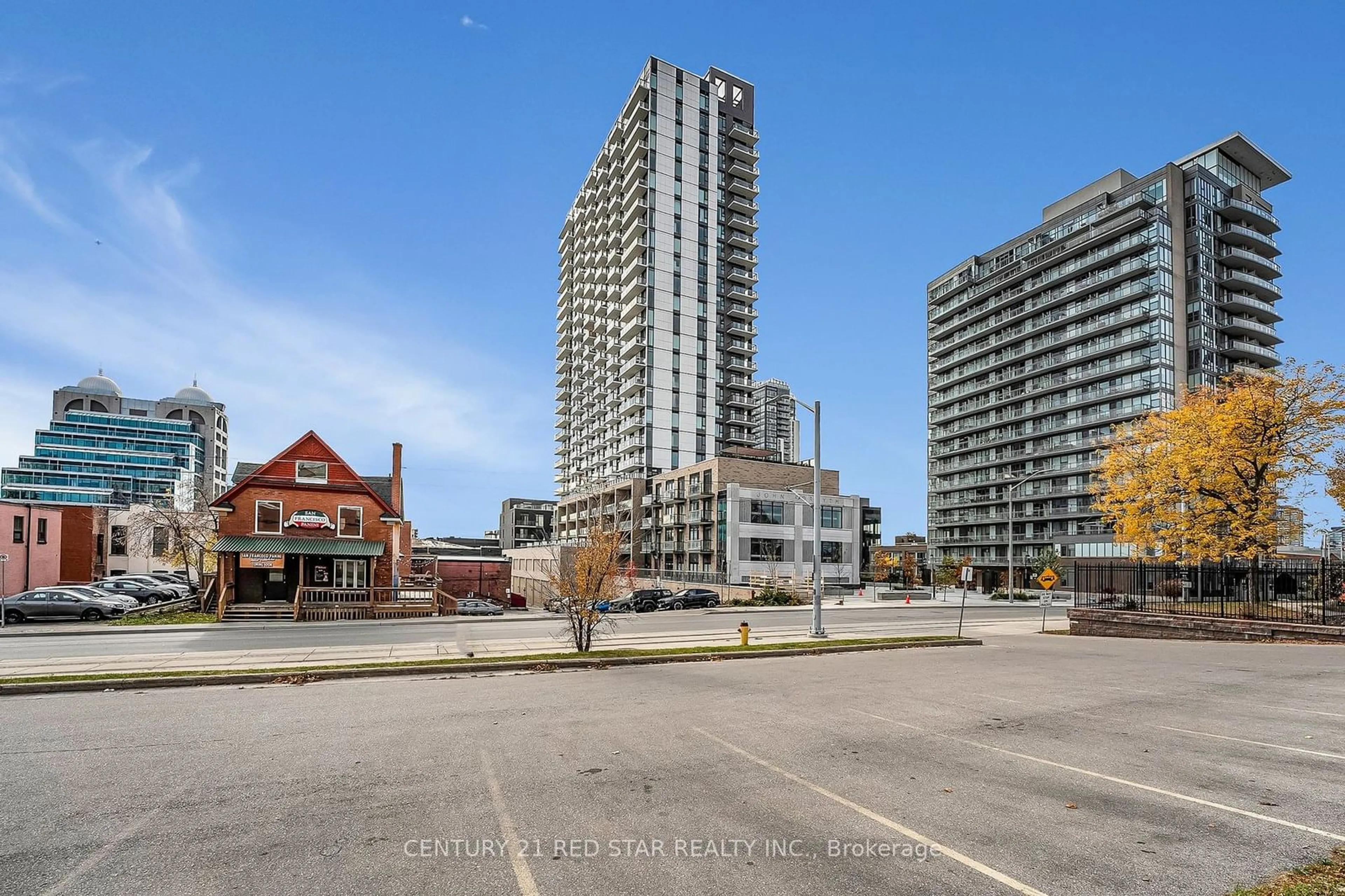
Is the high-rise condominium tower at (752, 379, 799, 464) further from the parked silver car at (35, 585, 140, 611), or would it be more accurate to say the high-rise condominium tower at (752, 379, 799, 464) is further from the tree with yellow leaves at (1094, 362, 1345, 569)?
the parked silver car at (35, 585, 140, 611)

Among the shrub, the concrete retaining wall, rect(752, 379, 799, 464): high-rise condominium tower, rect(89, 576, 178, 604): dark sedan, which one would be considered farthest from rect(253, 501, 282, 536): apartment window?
rect(752, 379, 799, 464): high-rise condominium tower

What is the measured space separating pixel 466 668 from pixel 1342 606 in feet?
110

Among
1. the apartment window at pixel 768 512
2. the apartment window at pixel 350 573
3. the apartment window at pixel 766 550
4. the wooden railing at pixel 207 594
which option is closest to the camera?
the wooden railing at pixel 207 594

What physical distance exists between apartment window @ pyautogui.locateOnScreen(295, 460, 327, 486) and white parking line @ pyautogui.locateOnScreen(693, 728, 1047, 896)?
3656 centimetres

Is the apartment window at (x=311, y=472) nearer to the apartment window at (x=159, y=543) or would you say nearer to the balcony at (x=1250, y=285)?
the apartment window at (x=159, y=543)

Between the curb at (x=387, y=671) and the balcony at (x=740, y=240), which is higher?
the balcony at (x=740, y=240)

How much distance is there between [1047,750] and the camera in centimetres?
913

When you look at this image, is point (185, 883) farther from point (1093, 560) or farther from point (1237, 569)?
point (1093, 560)

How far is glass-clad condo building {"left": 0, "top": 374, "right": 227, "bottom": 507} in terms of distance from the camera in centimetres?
14050

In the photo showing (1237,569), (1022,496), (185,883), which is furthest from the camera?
(1022,496)

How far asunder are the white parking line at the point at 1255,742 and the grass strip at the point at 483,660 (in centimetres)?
1125

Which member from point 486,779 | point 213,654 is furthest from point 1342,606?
point 213,654

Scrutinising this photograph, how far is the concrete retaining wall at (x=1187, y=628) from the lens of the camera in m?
24.1

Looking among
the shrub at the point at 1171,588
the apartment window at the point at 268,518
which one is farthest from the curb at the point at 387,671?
the apartment window at the point at 268,518
